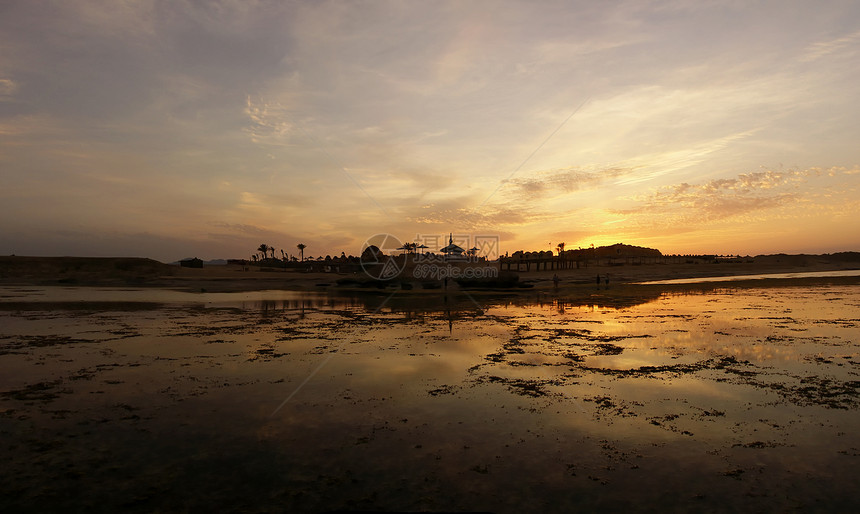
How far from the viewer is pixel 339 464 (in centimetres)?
582

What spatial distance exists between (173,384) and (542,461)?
828cm

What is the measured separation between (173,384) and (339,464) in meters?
6.01

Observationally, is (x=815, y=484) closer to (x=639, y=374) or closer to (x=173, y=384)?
(x=639, y=374)

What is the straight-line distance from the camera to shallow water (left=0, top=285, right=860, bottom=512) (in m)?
5.07

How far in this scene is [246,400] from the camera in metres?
8.62

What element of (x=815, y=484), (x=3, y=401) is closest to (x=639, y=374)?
(x=815, y=484)

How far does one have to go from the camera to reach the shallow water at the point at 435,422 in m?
5.07

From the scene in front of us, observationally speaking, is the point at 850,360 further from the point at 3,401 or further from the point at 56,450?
the point at 3,401

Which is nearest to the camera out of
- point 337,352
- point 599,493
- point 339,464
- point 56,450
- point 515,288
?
point 599,493

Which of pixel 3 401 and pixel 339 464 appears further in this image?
pixel 3 401

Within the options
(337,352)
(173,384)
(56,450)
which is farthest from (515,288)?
(56,450)

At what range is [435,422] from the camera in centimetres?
736

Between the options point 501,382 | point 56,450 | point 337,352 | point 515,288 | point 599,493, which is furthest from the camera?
point 515,288

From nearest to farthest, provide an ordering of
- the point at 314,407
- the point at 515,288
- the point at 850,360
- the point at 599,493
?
the point at 599,493 < the point at 314,407 < the point at 850,360 < the point at 515,288
